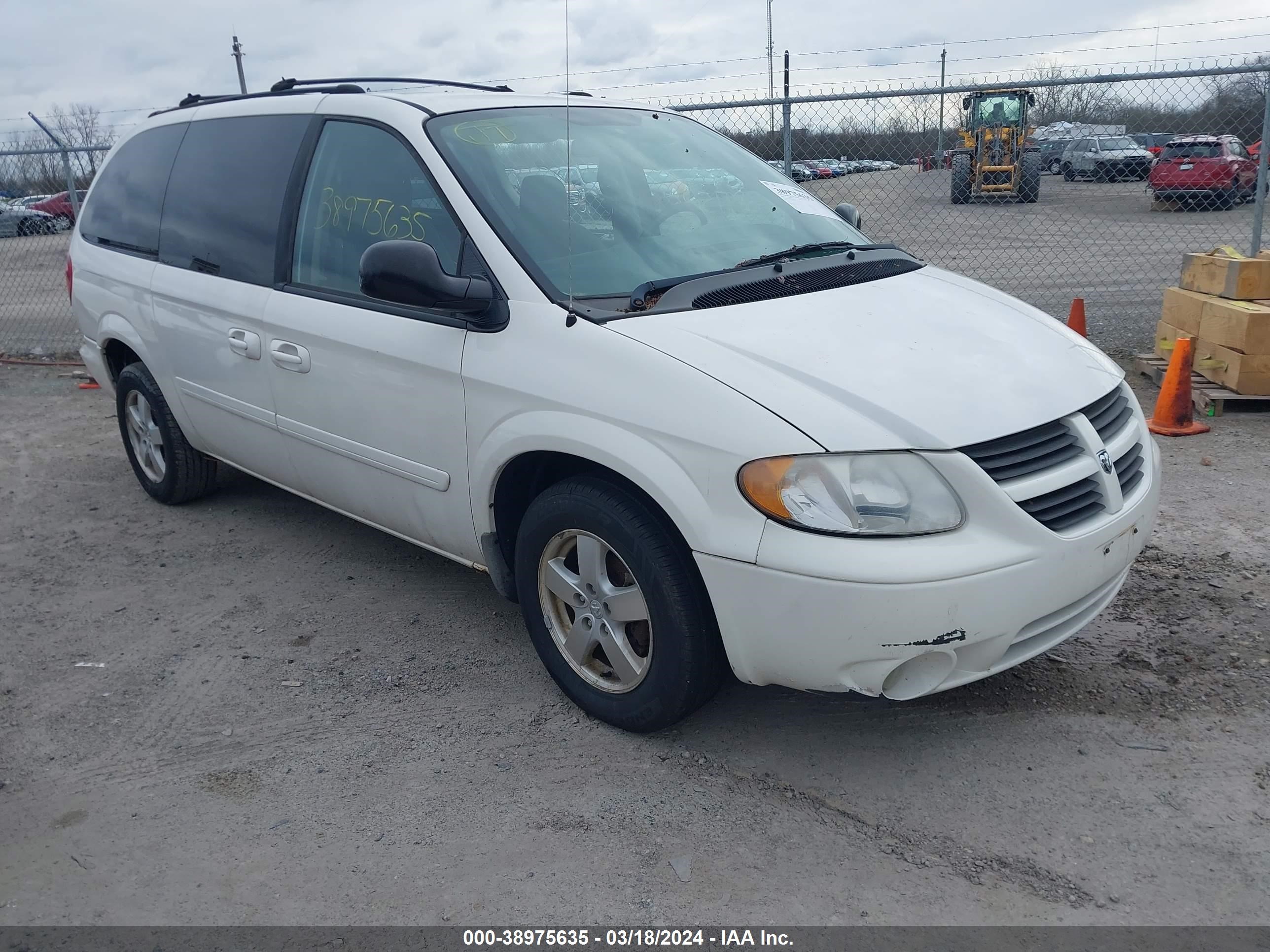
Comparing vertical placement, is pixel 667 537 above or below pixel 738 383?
below

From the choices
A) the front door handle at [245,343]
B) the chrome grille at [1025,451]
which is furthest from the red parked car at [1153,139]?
the front door handle at [245,343]

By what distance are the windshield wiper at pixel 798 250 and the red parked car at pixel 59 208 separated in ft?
32.4

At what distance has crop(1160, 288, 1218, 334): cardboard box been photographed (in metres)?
6.45

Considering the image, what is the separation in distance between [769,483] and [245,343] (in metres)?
2.44

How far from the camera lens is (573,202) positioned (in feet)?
11.1

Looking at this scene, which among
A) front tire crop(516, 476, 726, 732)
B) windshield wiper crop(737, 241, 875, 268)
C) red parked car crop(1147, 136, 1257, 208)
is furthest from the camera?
red parked car crop(1147, 136, 1257, 208)

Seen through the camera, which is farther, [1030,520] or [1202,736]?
[1202,736]

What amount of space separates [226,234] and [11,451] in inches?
135

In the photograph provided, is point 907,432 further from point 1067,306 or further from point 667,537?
point 1067,306

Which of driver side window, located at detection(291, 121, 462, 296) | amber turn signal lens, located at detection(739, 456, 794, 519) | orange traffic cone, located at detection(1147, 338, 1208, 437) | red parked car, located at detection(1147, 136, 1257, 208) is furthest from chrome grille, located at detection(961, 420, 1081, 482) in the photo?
red parked car, located at detection(1147, 136, 1257, 208)

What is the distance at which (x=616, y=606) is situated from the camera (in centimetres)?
299

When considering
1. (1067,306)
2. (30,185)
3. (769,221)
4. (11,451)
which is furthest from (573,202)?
(30,185)

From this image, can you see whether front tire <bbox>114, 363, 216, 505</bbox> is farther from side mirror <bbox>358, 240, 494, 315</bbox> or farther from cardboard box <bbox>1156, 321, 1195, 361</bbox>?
cardboard box <bbox>1156, 321, 1195, 361</bbox>

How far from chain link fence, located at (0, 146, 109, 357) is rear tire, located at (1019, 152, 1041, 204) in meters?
9.55
